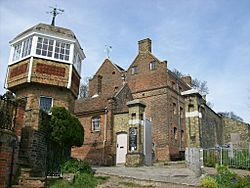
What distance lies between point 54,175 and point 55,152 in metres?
1.38

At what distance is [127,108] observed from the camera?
28469 millimetres

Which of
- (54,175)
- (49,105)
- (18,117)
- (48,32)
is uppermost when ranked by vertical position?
(48,32)

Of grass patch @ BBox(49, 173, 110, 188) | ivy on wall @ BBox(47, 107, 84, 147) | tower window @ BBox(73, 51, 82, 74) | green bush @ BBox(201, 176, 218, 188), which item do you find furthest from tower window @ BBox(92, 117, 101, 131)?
green bush @ BBox(201, 176, 218, 188)

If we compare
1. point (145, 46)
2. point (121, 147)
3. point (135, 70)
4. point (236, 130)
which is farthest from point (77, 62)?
point (236, 130)

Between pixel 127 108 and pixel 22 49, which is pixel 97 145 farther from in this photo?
pixel 22 49

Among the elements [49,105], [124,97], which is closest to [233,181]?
[49,105]

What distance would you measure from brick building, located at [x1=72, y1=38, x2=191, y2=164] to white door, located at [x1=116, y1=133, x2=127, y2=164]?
34 centimetres

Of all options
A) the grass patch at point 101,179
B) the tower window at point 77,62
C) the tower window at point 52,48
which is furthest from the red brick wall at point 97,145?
the grass patch at point 101,179

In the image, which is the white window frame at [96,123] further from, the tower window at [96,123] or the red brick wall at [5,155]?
the red brick wall at [5,155]

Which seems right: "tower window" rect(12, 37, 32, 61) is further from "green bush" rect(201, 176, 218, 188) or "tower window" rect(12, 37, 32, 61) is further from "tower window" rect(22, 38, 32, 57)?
"green bush" rect(201, 176, 218, 188)

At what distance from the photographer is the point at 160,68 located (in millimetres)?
33156

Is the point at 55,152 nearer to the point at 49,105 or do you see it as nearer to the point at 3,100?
the point at 49,105

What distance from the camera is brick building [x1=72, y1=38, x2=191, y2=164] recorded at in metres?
26.0

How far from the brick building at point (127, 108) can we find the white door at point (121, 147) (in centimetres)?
34
